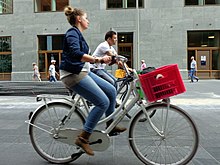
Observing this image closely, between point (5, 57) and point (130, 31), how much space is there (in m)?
11.9

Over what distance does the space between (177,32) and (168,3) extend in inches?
101

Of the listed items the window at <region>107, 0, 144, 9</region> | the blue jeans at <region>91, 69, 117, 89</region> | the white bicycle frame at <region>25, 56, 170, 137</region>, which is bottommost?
the white bicycle frame at <region>25, 56, 170, 137</region>

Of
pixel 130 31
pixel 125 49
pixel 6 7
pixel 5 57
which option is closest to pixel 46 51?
pixel 5 57

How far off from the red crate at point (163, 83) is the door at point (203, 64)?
2163 centimetres

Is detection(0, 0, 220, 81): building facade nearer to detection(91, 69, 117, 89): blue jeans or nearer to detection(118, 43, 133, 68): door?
detection(118, 43, 133, 68): door

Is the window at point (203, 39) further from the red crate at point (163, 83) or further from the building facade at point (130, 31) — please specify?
the red crate at point (163, 83)

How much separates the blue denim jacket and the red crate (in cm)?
78

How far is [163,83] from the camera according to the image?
3.27 metres

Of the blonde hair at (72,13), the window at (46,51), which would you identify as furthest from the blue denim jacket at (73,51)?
the window at (46,51)

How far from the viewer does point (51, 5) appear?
25531 mm

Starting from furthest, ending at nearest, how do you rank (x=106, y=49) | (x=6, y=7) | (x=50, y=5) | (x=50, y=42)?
(x=6, y=7), (x=50, y=5), (x=50, y=42), (x=106, y=49)

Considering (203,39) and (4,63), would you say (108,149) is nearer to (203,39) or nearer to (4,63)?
(203,39)

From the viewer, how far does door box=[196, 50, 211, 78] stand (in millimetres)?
23719

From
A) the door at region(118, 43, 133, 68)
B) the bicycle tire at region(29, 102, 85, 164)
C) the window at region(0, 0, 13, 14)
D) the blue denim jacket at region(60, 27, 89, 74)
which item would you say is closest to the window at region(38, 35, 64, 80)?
the window at region(0, 0, 13, 14)
